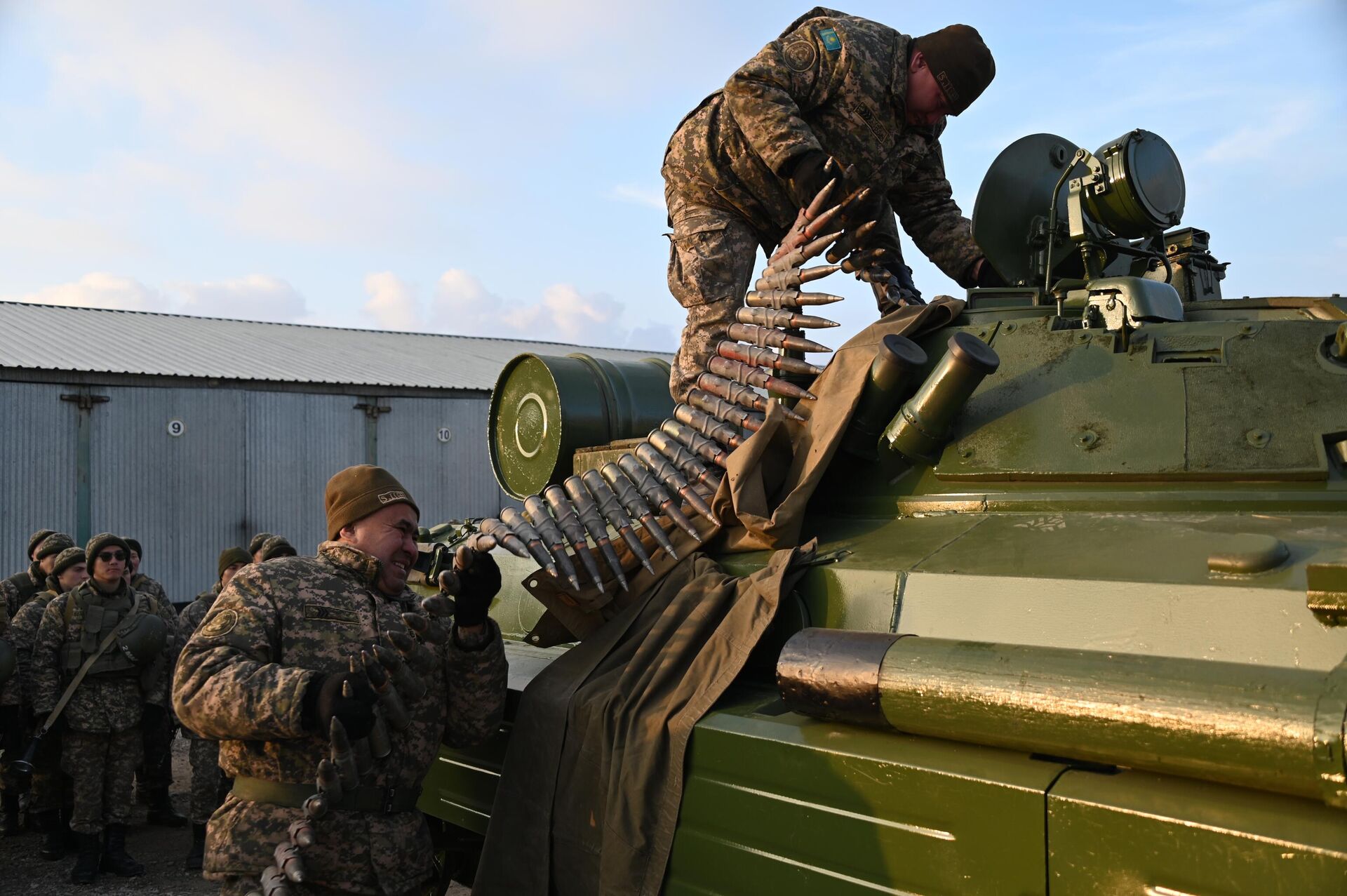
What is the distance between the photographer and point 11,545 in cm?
1512

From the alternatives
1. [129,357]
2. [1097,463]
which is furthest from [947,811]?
[129,357]

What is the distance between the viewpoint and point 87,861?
6.98 m

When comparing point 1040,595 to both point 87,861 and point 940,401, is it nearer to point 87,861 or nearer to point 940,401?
point 940,401

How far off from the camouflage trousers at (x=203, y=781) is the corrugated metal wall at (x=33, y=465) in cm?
929

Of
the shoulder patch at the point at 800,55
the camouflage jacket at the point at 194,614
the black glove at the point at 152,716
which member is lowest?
the black glove at the point at 152,716

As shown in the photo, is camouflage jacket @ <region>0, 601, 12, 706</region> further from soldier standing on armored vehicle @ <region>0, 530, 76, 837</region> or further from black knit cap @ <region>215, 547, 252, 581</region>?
black knit cap @ <region>215, 547, 252, 581</region>

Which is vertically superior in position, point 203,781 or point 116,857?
point 203,781

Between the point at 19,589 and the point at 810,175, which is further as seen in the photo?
the point at 19,589

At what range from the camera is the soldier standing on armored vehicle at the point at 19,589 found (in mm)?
7926

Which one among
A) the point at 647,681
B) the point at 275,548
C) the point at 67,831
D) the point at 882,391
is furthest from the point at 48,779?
the point at 882,391

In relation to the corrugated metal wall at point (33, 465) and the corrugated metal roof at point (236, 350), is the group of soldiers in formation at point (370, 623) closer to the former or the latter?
the corrugated metal wall at point (33, 465)

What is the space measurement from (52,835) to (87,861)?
32.2 inches

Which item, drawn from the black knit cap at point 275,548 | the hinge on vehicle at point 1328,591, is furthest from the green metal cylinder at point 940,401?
the black knit cap at point 275,548

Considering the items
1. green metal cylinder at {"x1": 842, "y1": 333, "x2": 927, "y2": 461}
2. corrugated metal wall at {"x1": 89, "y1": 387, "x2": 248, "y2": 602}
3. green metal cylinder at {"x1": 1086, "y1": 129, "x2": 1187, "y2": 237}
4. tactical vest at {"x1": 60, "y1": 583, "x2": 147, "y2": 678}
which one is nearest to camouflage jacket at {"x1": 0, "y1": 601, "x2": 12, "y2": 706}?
tactical vest at {"x1": 60, "y1": 583, "x2": 147, "y2": 678}
